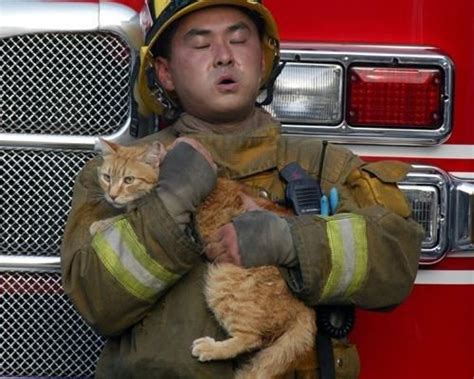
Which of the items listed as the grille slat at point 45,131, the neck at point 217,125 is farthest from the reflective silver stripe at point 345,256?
the grille slat at point 45,131

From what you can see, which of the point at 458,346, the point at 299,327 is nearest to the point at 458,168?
the point at 458,346

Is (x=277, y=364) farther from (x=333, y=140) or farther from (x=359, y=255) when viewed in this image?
(x=333, y=140)

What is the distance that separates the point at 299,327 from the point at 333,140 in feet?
1.76

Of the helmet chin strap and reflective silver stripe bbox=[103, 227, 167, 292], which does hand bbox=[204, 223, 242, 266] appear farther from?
the helmet chin strap

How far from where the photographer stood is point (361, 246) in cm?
Answer: 306

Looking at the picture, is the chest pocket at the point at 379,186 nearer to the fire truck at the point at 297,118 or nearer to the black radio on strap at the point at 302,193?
the black radio on strap at the point at 302,193

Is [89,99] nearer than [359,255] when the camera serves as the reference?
No

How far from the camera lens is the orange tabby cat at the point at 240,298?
10.0 feet

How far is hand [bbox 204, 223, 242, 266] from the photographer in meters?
3.03

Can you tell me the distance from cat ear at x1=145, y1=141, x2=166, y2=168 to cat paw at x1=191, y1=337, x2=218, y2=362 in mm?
382

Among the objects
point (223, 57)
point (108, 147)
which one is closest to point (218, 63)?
point (223, 57)

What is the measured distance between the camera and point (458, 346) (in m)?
3.54

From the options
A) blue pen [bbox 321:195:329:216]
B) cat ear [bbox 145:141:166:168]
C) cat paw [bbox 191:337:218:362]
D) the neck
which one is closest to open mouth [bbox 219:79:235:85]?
the neck

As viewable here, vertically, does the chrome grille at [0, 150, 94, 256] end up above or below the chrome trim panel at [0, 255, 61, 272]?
above
